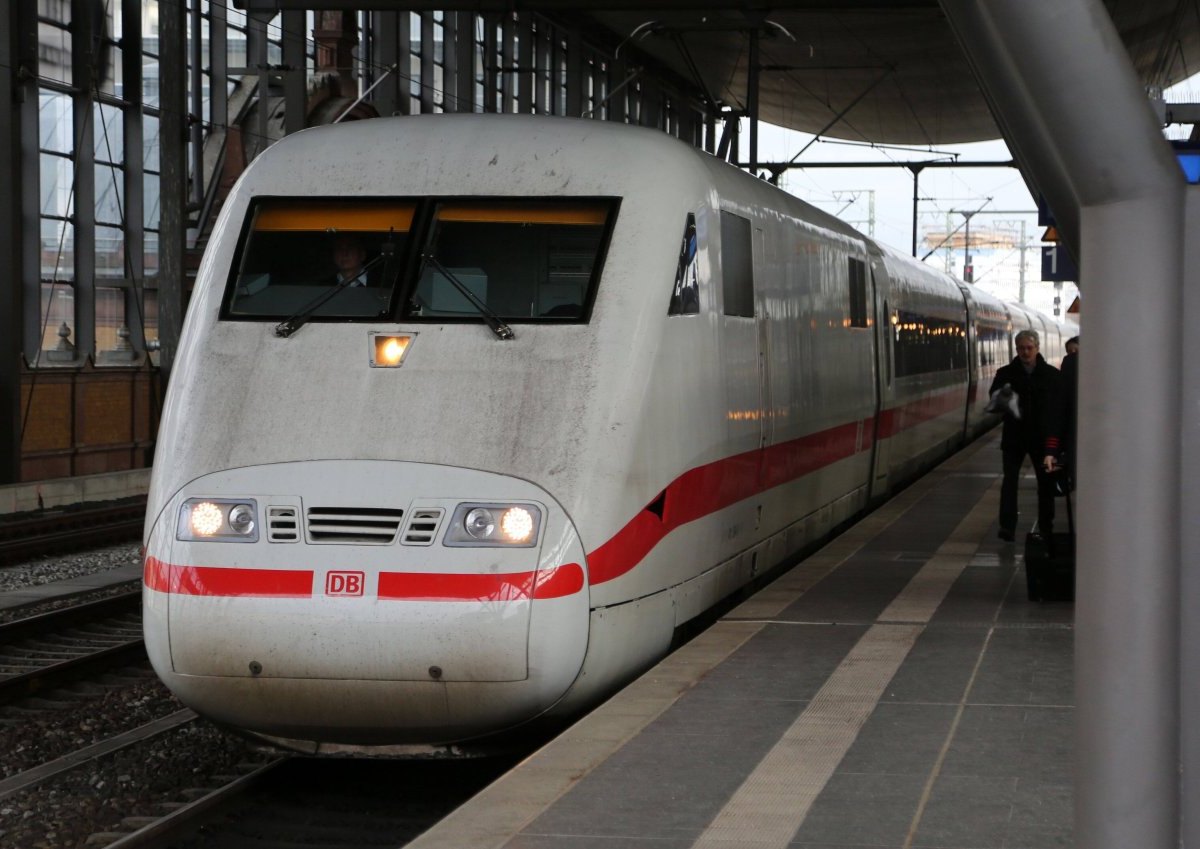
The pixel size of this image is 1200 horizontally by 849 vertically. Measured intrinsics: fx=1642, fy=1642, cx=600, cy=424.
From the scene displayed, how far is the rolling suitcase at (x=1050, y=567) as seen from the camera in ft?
29.2

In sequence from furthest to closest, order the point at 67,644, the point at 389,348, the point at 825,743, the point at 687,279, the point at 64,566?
1. the point at 64,566
2. the point at 67,644
3. the point at 687,279
4. the point at 389,348
5. the point at 825,743

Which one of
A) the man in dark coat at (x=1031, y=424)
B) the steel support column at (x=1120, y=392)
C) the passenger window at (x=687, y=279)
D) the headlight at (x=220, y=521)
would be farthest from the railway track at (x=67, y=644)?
the steel support column at (x=1120, y=392)

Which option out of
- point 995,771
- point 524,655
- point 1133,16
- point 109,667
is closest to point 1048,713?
point 995,771

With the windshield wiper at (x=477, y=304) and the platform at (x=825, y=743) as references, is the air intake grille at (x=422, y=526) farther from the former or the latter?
the windshield wiper at (x=477, y=304)

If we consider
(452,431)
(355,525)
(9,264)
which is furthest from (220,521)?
(9,264)

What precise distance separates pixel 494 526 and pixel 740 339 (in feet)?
8.95

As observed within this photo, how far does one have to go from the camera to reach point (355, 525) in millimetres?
6203

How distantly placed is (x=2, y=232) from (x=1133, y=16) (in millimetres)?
15427

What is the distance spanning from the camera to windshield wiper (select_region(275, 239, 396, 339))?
280 inches

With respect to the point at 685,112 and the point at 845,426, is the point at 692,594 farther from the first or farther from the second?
the point at 685,112

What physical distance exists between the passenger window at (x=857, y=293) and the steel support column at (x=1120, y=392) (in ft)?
33.9

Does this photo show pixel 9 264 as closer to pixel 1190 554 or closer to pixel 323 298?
pixel 323 298

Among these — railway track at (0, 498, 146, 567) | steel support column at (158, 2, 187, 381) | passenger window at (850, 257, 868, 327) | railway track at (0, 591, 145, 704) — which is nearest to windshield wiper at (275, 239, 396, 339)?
railway track at (0, 591, 145, 704)

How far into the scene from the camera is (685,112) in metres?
55.7
